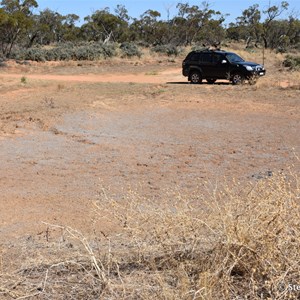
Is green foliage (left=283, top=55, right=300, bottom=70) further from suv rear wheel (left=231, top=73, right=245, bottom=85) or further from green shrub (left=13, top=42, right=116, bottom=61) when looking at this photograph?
green shrub (left=13, top=42, right=116, bottom=61)

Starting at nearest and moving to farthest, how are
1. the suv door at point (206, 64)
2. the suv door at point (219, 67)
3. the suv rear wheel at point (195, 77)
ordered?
the suv door at point (219, 67)
the suv door at point (206, 64)
the suv rear wheel at point (195, 77)

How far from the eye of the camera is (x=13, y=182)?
8.79 meters

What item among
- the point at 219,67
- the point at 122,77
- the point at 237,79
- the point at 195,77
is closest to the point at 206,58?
the point at 219,67

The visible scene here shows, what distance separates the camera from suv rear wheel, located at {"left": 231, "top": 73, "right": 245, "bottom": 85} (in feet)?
76.3

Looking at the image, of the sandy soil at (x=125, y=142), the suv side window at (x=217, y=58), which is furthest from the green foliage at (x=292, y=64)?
the sandy soil at (x=125, y=142)

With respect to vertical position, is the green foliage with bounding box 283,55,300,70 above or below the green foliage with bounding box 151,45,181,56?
below

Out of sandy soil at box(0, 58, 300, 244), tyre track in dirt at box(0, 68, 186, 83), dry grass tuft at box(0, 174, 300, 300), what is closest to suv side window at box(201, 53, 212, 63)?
sandy soil at box(0, 58, 300, 244)

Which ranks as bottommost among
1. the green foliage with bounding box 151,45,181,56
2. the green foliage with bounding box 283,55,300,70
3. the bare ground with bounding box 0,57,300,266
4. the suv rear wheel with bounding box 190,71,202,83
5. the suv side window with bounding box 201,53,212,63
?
the bare ground with bounding box 0,57,300,266

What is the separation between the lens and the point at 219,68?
78.4 feet

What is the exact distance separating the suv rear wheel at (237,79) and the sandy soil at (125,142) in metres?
1.67

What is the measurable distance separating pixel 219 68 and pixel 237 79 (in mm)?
1059

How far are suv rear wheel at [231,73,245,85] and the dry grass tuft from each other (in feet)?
63.1

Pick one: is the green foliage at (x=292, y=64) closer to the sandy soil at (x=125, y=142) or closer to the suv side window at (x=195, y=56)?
the suv side window at (x=195, y=56)

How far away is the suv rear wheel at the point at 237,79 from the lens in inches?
916
